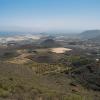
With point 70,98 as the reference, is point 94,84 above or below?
below

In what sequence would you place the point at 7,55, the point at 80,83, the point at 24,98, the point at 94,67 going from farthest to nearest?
the point at 7,55, the point at 94,67, the point at 80,83, the point at 24,98

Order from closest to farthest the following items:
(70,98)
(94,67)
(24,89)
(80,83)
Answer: (70,98)
(24,89)
(80,83)
(94,67)

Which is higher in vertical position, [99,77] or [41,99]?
[41,99]

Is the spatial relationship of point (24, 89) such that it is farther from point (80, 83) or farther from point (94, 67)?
point (94, 67)

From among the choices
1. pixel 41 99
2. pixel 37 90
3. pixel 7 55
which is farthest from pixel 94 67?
pixel 7 55

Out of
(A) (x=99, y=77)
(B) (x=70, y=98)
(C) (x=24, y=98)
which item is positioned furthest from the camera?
(A) (x=99, y=77)

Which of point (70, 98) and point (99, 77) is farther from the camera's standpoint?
point (99, 77)

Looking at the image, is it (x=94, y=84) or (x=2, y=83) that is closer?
(x=2, y=83)

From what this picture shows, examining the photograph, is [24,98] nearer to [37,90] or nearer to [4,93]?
[4,93]

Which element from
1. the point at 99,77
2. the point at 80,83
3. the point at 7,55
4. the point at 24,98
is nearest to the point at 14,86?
the point at 24,98
